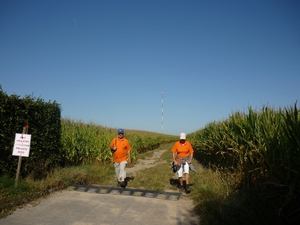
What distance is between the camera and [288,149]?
11.9ft

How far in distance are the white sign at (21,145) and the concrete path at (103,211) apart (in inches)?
58.7

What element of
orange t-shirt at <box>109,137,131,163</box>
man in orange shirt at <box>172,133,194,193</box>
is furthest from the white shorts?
orange t-shirt at <box>109,137,131,163</box>

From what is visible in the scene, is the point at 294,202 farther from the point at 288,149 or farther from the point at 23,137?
the point at 23,137

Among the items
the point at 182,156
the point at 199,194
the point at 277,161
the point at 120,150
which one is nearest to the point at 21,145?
the point at 120,150

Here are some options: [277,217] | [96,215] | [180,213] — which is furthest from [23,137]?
[277,217]

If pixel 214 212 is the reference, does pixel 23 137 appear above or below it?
above

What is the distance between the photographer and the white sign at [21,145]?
20.7 feet

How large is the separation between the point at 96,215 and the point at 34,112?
4.48 m

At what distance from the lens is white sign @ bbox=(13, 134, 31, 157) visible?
6301mm

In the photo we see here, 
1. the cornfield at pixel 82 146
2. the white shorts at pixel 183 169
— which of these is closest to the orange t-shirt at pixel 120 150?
the white shorts at pixel 183 169

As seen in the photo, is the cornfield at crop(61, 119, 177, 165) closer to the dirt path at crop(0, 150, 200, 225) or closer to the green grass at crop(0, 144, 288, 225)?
the green grass at crop(0, 144, 288, 225)

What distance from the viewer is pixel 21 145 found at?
250 inches

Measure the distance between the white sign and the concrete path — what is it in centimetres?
149

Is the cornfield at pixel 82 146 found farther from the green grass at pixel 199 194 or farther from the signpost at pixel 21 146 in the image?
the signpost at pixel 21 146
